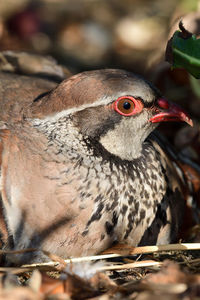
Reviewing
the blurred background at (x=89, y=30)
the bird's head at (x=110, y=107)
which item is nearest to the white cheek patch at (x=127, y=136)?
the bird's head at (x=110, y=107)

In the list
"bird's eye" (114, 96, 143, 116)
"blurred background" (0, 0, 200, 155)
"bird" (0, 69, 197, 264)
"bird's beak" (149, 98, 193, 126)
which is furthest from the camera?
"blurred background" (0, 0, 200, 155)

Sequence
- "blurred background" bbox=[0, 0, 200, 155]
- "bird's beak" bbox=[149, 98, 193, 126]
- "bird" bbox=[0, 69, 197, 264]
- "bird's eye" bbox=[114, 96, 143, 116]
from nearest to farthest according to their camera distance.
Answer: "bird" bbox=[0, 69, 197, 264], "bird's eye" bbox=[114, 96, 143, 116], "bird's beak" bbox=[149, 98, 193, 126], "blurred background" bbox=[0, 0, 200, 155]

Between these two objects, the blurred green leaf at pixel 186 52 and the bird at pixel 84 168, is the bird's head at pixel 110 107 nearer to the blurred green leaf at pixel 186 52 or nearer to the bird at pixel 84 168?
the bird at pixel 84 168

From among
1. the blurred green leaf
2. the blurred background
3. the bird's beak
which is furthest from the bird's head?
the blurred background

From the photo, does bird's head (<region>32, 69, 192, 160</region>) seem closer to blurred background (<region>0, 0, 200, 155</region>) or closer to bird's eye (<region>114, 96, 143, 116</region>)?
bird's eye (<region>114, 96, 143, 116</region>)

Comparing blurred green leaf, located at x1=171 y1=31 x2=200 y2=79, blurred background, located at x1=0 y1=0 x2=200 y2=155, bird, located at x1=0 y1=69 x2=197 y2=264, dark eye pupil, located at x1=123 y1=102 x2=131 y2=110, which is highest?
blurred background, located at x1=0 y1=0 x2=200 y2=155

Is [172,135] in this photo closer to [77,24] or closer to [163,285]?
[163,285]

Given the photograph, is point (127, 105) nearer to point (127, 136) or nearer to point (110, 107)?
point (110, 107)

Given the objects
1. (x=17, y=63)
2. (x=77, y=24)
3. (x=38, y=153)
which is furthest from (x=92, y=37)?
(x=38, y=153)
